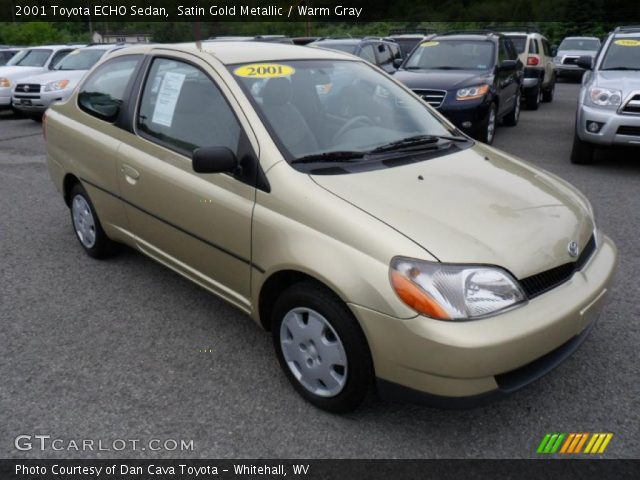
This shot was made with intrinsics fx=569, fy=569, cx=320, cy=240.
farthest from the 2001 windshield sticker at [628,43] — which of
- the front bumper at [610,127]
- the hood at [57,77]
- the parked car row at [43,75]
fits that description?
the hood at [57,77]

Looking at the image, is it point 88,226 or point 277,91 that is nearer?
point 277,91

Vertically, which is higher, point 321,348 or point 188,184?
point 188,184

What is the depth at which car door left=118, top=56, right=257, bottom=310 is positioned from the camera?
9.68 feet

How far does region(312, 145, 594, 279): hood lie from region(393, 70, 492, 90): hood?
546cm

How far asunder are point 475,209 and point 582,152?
5.79 m

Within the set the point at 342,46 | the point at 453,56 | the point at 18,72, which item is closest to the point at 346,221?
the point at 453,56

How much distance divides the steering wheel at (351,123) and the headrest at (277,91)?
0.34 meters

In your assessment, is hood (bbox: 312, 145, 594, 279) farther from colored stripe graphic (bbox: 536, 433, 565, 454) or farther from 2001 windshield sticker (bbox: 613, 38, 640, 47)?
2001 windshield sticker (bbox: 613, 38, 640, 47)

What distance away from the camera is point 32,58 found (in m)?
14.2

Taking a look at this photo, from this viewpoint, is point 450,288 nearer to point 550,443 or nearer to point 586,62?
point 550,443

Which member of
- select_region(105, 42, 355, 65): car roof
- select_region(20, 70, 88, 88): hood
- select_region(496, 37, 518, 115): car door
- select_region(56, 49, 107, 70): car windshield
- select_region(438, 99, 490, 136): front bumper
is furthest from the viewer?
select_region(56, 49, 107, 70): car windshield

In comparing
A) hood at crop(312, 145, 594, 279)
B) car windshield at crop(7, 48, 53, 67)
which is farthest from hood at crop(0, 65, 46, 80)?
hood at crop(312, 145, 594, 279)

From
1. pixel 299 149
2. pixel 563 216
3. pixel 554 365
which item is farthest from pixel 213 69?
pixel 554 365
